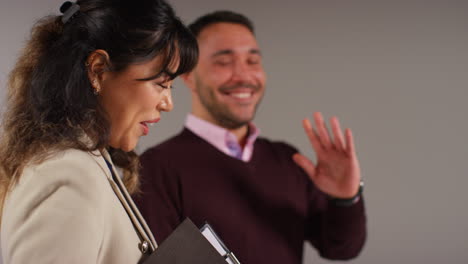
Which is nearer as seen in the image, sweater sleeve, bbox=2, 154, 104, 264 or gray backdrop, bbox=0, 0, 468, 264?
sweater sleeve, bbox=2, 154, 104, 264

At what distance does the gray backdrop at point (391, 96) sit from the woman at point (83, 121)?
155 centimetres

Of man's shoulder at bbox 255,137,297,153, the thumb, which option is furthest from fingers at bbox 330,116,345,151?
man's shoulder at bbox 255,137,297,153

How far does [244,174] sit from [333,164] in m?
0.30

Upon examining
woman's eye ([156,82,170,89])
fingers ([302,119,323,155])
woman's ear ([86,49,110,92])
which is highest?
woman's ear ([86,49,110,92])

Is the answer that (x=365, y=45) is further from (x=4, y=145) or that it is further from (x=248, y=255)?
(x=4, y=145)

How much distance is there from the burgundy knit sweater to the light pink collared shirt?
3 cm

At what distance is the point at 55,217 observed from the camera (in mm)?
732

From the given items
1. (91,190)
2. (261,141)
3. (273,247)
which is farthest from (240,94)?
(91,190)

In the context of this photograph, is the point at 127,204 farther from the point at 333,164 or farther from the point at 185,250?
the point at 333,164

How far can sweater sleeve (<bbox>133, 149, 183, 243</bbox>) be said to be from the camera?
142cm

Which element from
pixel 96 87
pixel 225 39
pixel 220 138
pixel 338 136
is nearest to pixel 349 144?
pixel 338 136

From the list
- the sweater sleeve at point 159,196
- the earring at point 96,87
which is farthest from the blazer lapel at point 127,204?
the sweater sleeve at point 159,196

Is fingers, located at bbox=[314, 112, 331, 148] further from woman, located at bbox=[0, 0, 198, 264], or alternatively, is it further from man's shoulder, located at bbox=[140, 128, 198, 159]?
woman, located at bbox=[0, 0, 198, 264]

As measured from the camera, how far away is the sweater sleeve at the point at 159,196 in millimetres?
1418
